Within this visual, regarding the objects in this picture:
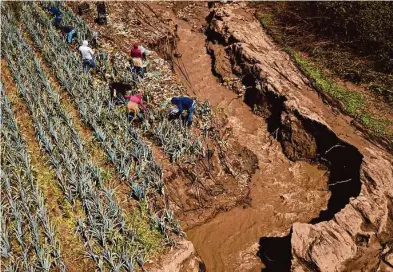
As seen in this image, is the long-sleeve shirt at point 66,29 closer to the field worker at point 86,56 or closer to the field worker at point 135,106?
the field worker at point 86,56

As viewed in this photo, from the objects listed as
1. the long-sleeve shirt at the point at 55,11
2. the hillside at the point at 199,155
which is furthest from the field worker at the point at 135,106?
the long-sleeve shirt at the point at 55,11

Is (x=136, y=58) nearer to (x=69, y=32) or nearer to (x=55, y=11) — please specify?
(x=69, y=32)

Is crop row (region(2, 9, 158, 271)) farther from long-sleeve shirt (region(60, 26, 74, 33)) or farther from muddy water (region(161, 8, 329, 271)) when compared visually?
long-sleeve shirt (region(60, 26, 74, 33))

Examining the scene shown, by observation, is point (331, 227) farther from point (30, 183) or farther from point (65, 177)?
point (30, 183)

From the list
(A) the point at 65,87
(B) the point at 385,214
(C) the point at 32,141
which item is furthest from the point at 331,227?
(A) the point at 65,87

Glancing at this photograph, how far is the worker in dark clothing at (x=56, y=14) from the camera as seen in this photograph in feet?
36.1

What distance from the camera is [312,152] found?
8.11 m

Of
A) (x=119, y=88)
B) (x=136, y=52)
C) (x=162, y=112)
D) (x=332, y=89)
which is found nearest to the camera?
(x=162, y=112)

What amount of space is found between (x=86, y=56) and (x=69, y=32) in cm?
140

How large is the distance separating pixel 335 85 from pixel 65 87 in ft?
20.6

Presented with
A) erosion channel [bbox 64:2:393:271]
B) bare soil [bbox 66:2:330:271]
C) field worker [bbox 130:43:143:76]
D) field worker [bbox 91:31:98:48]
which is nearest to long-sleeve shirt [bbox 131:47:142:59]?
field worker [bbox 130:43:143:76]

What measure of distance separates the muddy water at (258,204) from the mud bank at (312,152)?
0.18 metres

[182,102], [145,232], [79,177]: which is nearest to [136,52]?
[182,102]

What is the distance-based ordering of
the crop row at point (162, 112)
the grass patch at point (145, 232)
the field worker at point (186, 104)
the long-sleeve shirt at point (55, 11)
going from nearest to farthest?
the grass patch at point (145, 232)
the crop row at point (162, 112)
the field worker at point (186, 104)
the long-sleeve shirt at point (55, 11)
